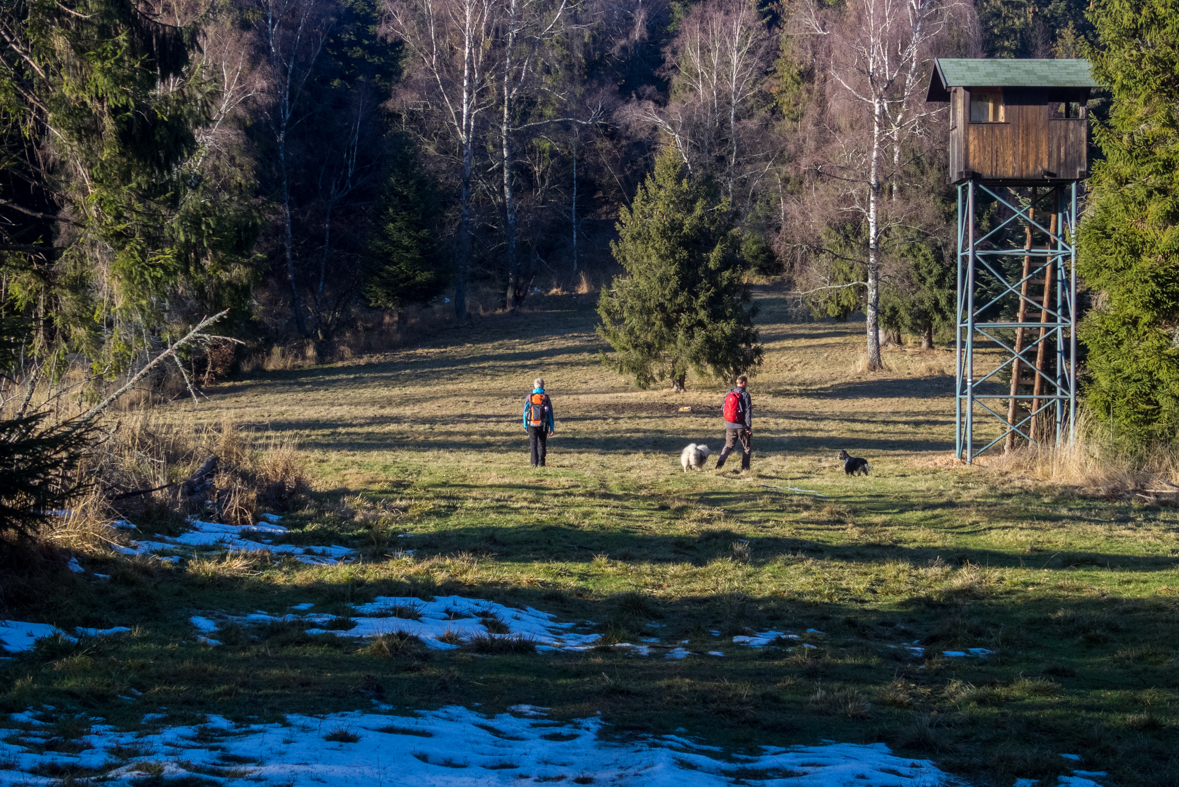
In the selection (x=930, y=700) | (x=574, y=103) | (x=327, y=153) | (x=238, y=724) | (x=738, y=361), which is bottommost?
(x=930, y=700)

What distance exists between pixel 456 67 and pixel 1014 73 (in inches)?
1116

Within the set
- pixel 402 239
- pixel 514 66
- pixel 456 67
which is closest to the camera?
pixel 402 239

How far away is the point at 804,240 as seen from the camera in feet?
107

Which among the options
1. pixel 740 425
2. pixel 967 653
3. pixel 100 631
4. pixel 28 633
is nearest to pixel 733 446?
pixel 740 425

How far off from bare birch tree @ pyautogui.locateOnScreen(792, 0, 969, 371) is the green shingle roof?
10.4 meters

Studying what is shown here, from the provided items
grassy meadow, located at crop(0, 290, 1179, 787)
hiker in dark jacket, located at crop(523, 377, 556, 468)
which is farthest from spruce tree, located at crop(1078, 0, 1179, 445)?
hiker in dark jacket, located at crop(523, 377, 556, 468)

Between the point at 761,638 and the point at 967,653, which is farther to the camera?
the point at 761,638

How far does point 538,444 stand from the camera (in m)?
16.1

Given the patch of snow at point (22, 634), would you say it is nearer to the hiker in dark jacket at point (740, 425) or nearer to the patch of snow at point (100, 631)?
the patch of snow at point (100, 631)

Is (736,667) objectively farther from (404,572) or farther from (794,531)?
(794,531)

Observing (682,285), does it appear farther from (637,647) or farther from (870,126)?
(637,647)

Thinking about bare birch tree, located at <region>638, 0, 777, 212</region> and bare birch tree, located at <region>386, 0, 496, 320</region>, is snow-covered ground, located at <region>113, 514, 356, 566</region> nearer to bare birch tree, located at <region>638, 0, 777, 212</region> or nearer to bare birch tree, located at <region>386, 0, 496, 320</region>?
bare birch tree, located at <region>386, 0, 496, 320</region>

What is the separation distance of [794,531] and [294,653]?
702cm

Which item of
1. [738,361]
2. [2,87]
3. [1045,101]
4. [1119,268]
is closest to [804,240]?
[738,361]
